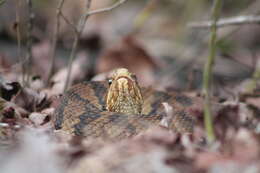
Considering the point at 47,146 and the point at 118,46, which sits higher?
the point at 118,46

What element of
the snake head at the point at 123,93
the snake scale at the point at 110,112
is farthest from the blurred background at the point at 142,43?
the snake head at the point at 123,93

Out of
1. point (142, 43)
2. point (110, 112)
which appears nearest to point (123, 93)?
point (110, 112)

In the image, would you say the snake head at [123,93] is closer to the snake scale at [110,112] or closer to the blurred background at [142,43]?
the snake scale at [110,112]

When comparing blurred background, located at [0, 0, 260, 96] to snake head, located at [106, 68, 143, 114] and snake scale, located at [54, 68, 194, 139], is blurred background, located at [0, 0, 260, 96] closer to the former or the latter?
snake scale, located at [54, 68, 194, 139]

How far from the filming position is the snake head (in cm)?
497

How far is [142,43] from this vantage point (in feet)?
31.0

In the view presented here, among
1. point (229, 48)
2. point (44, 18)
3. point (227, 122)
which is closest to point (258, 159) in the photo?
point (227, 122)

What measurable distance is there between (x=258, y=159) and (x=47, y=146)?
50.3 inches

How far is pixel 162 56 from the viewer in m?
10.6

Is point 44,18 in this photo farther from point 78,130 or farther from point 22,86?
point 78,130

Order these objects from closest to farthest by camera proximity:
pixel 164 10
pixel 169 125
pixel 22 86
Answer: pixel 169 125 < pixel 22 86 < pixel 164 10

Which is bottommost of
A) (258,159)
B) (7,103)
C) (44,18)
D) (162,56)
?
(258,159)

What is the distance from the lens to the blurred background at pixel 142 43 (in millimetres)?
7918

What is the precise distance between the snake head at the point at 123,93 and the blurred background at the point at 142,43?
1132 millimetres
